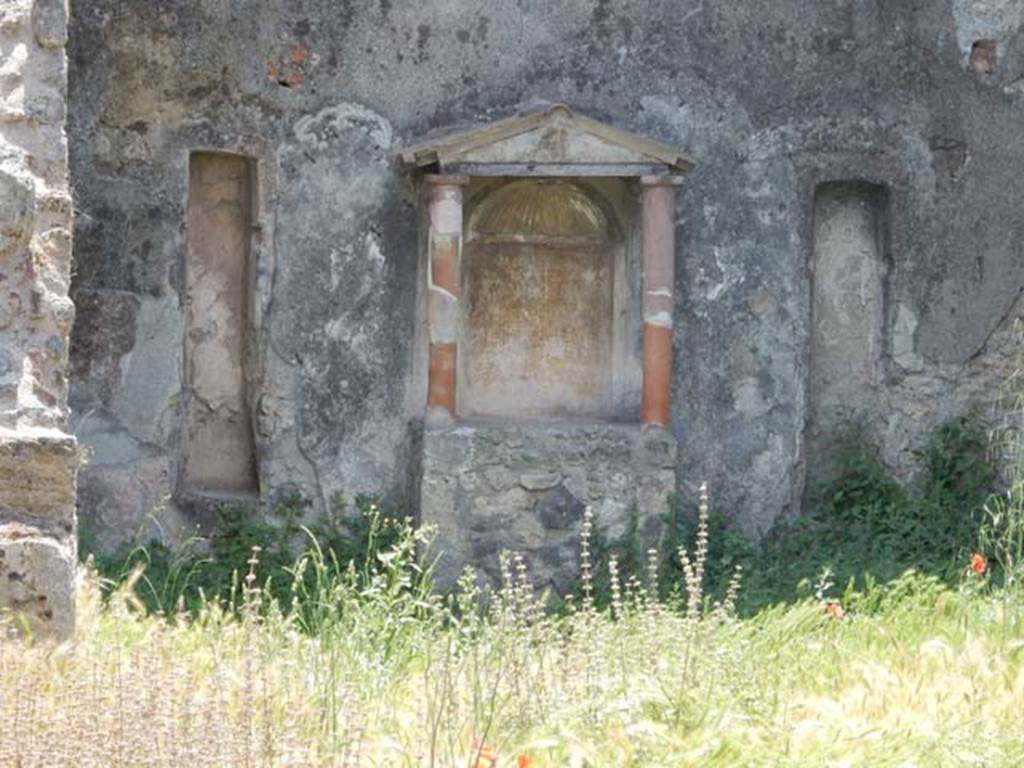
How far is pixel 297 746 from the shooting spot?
5008 millimetres

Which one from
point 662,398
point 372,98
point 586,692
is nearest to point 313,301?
point 372,98

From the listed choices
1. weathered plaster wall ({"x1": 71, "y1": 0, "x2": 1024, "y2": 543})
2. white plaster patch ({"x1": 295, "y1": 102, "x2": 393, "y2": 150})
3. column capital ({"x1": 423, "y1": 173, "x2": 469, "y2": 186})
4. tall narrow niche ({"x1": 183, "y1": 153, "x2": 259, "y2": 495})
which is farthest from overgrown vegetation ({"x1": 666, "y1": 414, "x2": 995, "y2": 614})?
white plaster patch ({"x1": 295, "y1": 102, "x2": 393, "y2": 150})

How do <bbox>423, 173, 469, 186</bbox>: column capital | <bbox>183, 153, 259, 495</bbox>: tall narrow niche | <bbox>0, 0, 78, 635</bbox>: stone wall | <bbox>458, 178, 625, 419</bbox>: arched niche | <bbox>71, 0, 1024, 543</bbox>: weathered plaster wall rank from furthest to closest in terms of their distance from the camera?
<bbox>458, 178, 625, 419</bbox>: arched niche < <bbox>183, 153, 259, 495</bbox>: tall narrow niche < <bbox>71, 0, 1024, 543</bbox>: weathered plaster wall < <bbox>423, 173, 469, 186</bbox>: column capital < <bbox>0, 0, 78, 635</bbox>: stone wall

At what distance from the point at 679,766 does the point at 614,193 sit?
583cm

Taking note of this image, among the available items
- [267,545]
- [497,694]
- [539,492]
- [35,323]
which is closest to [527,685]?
[497,694]

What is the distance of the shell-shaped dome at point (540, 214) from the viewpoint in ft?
35.1

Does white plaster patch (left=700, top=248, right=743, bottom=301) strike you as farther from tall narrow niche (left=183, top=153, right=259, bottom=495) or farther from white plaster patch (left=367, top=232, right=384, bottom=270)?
tall narrow niche (left=183, top=153, right=259, bottom=495)

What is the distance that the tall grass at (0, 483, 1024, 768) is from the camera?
16.2 ft

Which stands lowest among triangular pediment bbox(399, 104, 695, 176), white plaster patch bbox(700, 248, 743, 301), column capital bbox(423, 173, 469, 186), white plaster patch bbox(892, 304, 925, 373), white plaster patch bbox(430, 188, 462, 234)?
white plaster patch bbox(892, 304, 925, 373)

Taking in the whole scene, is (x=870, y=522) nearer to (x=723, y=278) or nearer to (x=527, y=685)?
(x=723, y=278)

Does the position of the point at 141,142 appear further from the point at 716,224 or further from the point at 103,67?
the point at 716,224

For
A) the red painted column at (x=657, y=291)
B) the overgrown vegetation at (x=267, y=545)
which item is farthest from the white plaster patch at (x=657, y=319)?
the overgrown vegetation at (x=267, y=545)

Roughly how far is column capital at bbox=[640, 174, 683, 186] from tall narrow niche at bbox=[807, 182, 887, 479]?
3.85ft

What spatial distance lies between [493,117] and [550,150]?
516mm
